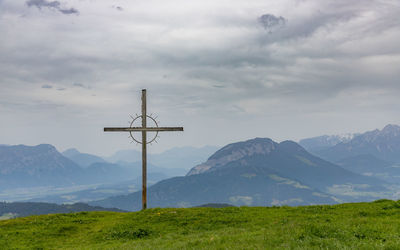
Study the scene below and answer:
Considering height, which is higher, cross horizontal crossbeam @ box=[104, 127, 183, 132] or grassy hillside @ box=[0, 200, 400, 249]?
cross horizontal crossbeam @ box=[104, 127, 183, 132]

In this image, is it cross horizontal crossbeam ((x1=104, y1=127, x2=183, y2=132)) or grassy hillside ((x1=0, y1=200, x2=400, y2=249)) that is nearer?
grassy hillside ((x1=0, y1=200, x2=400, y2=249))

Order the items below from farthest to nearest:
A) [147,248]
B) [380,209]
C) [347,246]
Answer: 1. [380,209]
2. [147,248]
3. [347,246]

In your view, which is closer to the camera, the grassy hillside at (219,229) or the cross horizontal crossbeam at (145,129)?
the grassy hillside at (219,229)

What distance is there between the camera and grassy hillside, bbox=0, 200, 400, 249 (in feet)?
52.1

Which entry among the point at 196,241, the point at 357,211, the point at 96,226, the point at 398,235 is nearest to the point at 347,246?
the point at 398,235

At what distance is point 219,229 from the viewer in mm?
24250

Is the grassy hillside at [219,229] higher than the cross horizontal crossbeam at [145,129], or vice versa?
the cross horizontal crossbeam at [145,129]

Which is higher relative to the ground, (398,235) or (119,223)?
(398,235)

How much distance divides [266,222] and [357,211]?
8797 millimetres

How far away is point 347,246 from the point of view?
548 inches

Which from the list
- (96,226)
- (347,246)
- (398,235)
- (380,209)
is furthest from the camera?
(96,226)

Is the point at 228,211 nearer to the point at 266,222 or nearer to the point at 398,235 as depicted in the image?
the point at 266,222

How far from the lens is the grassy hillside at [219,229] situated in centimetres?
1587

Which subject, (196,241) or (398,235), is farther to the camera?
(196,241)
